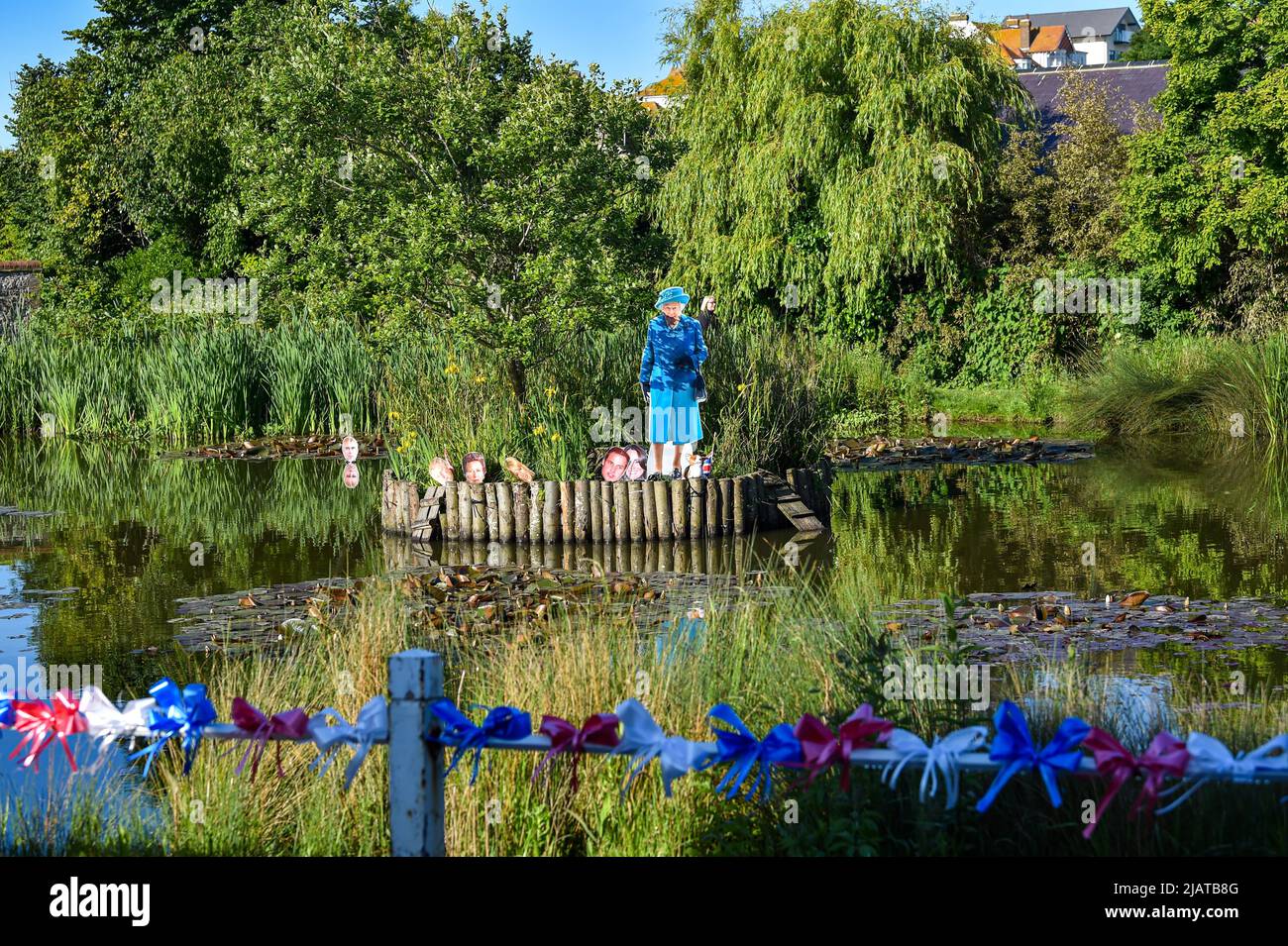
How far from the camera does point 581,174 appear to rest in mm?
13758

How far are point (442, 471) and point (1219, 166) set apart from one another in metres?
16.0

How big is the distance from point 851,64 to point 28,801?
2234cm

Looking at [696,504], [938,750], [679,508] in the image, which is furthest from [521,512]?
[938,750]

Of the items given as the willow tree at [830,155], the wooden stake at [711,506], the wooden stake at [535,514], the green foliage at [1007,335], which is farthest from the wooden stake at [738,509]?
the green foliage at [1007,335]

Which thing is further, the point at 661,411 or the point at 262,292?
the point at 262,292

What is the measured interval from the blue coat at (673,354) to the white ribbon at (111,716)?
8834 millimetres

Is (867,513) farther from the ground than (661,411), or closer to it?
closer to it

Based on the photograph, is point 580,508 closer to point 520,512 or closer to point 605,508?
point 605,508

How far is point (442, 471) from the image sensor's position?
1283cm

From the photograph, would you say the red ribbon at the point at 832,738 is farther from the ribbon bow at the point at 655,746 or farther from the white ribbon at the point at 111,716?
the white ribbon at the point at 111,716

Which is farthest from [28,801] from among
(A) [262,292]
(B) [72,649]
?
(A) [262,292]

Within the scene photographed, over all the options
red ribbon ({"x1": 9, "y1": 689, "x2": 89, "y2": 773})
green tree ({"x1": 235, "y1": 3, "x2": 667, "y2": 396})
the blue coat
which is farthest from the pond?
red ribbon ({"x1": 9, "y1": 689, "x2": 89, "y2": 773})
